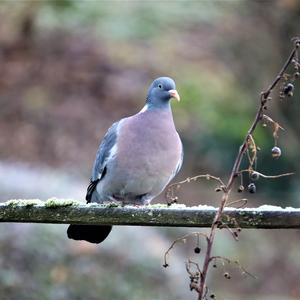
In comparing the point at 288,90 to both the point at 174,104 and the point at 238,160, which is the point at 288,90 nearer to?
the point at 238,160

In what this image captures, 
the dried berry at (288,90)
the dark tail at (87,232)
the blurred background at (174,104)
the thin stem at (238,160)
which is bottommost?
the thin stem at (238,160)

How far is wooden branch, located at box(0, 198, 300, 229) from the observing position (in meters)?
2.88

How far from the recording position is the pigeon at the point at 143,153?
4.76 metres

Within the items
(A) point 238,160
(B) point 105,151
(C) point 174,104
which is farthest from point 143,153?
(C) point 174,104

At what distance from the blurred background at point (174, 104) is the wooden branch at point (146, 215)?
456cm

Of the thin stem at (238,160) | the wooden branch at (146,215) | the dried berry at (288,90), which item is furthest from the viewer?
the wooden branch at (146,215)

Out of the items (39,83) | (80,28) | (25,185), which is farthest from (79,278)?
(80,28)

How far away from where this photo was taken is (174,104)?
1280cm

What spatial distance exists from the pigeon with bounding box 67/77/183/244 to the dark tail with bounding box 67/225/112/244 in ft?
1.46

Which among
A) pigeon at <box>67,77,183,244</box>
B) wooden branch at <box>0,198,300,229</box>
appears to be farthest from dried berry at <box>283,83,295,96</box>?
pigeon at <box>67,77,183,244</box>

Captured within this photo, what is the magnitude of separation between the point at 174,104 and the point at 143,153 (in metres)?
8.08

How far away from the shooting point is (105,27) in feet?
49.3

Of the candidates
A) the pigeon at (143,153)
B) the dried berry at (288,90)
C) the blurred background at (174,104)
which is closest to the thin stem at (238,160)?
the dried berry at (288,90)

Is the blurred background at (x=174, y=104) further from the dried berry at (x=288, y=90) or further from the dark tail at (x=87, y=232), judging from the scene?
the dried berry at (x=288, y=90)
